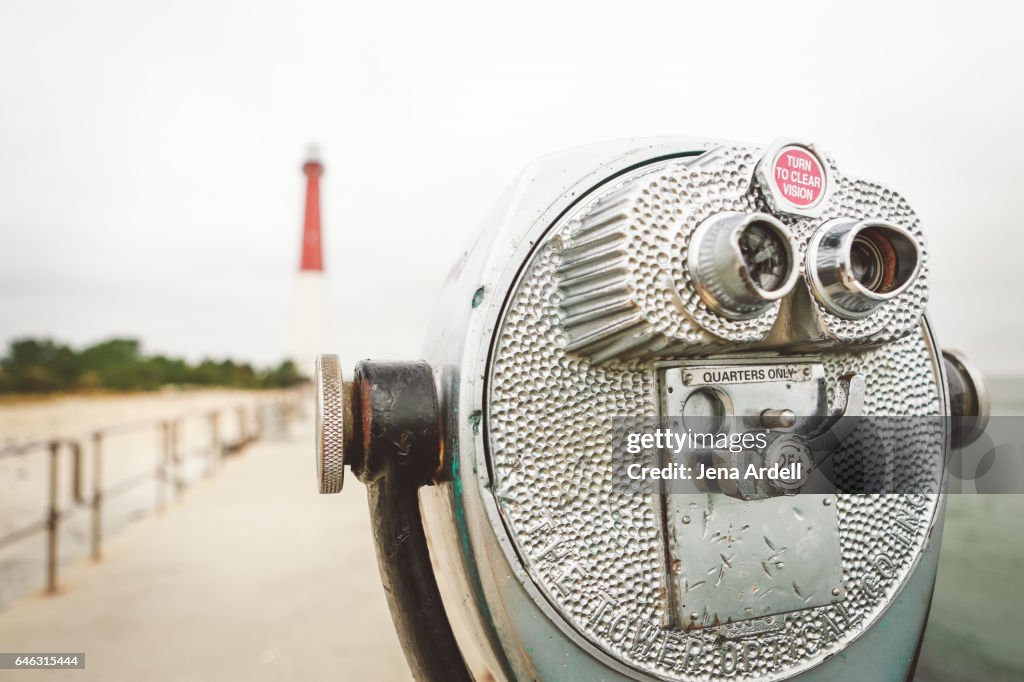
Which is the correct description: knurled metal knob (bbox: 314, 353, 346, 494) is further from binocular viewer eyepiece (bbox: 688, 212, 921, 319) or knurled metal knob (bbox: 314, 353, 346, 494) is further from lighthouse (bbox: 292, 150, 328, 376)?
lighthouse (bbox: 292, 150, 328, 376)

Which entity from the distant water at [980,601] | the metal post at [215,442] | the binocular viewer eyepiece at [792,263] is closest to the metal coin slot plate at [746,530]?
the binocular viewer eyepiece at [792,263]

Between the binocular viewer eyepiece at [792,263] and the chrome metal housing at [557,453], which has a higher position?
the binocular viewer eyepiece at [792,263]

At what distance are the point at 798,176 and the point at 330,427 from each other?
666 millimetres

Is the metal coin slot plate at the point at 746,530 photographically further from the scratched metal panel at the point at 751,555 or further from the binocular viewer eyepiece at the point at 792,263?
the binocular viewer eyepiece at the point at 792,263

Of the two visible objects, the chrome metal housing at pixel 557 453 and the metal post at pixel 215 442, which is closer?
the chrome metal housing at pixel 557 453

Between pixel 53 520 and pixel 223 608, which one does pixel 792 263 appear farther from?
pixel 53 520

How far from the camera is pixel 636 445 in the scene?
91 centimetres

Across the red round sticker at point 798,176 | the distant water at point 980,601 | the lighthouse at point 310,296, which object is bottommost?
the distant water at point 980,601

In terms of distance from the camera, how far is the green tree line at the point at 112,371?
2064 cm

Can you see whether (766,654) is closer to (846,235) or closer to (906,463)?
(906,463)

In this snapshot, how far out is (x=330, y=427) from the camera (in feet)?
3.08

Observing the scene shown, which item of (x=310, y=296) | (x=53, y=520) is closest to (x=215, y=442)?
(x=53, y=520)

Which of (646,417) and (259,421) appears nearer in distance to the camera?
(646,417)

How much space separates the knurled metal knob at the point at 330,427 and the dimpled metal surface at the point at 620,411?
8.1 inches
